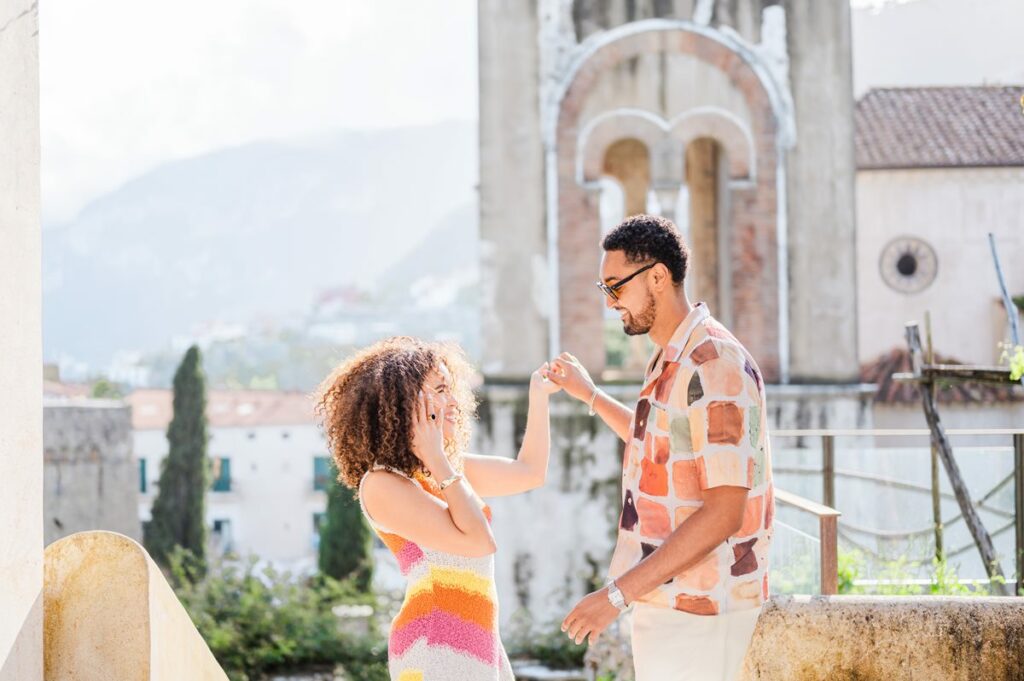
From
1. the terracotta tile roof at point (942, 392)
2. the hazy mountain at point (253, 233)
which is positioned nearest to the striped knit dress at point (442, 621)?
the terracotta tile roof at point (942, 392)

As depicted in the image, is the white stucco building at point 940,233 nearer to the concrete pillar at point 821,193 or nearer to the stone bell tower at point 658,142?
the concrete pillar at point 821,193

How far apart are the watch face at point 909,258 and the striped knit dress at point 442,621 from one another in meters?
17.3

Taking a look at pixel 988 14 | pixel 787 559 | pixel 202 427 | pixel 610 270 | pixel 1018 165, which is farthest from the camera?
pixel 988 14

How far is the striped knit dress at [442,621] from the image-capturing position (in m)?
2.82

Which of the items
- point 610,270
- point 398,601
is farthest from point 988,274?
point 610,270

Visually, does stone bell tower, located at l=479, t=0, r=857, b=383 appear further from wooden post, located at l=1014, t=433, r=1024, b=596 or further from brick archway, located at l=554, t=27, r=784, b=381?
wooden post, located at l=1014, t=433, r=1024, b=596

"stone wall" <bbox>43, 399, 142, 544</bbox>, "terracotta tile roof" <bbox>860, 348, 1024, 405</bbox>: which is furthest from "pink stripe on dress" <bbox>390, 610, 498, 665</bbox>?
"stone wall" <bbox>43, 399, 142, 544</bbox>

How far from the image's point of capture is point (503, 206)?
13.3 meters

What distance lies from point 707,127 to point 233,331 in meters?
73.2

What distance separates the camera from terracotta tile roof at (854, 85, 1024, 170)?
18.9 m

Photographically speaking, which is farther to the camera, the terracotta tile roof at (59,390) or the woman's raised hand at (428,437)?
the terracotta tile roof at (59,390)

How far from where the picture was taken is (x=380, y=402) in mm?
2869

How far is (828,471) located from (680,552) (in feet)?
16.8

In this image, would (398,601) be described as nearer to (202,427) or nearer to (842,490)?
(842,490)
